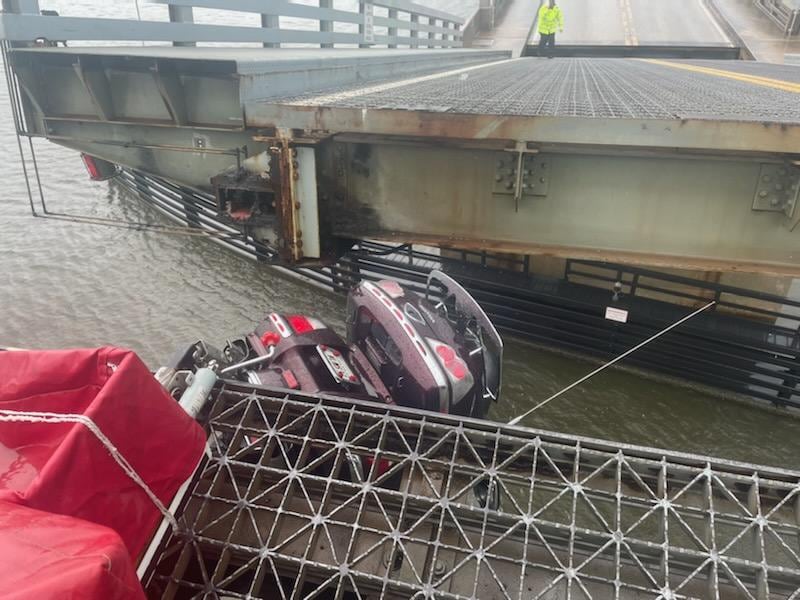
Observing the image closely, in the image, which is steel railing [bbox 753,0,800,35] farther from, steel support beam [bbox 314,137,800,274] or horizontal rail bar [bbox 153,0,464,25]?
steel support beam [bbox 314,137,800,274]

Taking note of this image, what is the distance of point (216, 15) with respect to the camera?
28.8 metres

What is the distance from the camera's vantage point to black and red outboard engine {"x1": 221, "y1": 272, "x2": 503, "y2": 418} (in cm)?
475

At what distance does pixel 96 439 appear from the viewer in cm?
237

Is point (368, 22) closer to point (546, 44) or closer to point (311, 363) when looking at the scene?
point (546, 44)

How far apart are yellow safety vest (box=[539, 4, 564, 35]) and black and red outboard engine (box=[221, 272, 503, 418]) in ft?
50.4

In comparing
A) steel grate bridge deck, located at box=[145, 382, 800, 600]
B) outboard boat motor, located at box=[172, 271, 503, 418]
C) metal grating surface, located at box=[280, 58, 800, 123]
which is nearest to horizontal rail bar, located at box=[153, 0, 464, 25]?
metal grating surface, located at box=[280, 58, 800, 123]

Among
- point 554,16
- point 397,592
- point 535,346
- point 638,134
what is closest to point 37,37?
point 638,134

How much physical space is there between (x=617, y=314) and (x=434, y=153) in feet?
14.4

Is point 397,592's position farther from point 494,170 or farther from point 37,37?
point 37,37

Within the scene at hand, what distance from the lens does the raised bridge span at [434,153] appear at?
4.32m

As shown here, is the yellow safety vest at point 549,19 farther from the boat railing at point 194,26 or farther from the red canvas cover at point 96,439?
the red canvas cover at point 96,439


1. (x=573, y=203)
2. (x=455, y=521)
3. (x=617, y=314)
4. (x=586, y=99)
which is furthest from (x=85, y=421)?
(x=617, y=314)

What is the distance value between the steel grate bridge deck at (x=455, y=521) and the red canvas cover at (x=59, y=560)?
90 cm

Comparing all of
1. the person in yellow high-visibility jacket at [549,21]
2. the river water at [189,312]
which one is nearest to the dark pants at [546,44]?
the person in yellow high-visibility jacket at [549,21]
